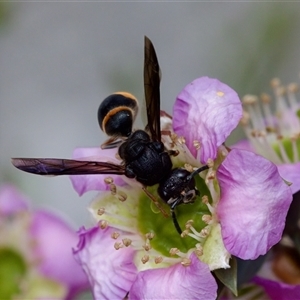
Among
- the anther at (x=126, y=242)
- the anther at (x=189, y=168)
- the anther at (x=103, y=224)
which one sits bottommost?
the anther at (x=126, y=242)

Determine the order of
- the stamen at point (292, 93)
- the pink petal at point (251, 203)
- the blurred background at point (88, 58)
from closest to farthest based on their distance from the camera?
the pink petal at point (251, 203), the stamen at point (292, 93), the blurred background at point (88, 58)

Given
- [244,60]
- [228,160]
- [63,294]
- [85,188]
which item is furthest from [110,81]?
[228,160]

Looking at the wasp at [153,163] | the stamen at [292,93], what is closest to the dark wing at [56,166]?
the wasp at [153,163]

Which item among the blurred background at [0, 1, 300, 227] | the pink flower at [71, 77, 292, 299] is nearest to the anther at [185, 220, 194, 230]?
the pink flower at [71, 77, 292, 299]

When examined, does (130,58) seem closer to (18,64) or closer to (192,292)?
(18,64)

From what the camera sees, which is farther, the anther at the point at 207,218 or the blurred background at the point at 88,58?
the blurred background at the point at 88,58

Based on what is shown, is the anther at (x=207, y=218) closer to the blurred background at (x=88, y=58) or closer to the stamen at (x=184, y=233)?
the stamen at (x=184, y=233)

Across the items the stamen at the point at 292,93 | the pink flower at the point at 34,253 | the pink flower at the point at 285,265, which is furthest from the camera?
the pink flower at the point at 34,253
